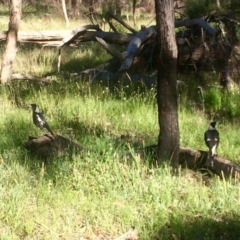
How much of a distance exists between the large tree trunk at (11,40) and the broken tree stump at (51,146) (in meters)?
3.64

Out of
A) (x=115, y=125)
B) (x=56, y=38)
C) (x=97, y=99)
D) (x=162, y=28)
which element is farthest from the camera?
(x=56, y=38)

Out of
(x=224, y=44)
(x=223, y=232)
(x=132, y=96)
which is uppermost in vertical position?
(x=224, y=44)

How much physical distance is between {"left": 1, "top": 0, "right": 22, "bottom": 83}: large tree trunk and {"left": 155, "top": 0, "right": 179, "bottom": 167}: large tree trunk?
4.63m

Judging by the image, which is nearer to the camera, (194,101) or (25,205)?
(25,205)

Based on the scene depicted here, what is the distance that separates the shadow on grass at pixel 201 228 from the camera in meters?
3.89

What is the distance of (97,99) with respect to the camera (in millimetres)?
7574

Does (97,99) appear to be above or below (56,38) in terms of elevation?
below

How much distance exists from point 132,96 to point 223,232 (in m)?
4.17

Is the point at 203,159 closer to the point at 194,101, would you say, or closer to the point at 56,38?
the point at 194,101

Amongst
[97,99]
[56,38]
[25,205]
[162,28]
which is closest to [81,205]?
[25,205]

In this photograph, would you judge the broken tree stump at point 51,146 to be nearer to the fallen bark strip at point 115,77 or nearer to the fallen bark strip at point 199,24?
the fallen bark strip at point 115,77

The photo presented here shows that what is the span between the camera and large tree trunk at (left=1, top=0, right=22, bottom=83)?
8953 mm

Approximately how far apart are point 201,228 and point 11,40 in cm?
618

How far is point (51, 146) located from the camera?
5.40 meters
